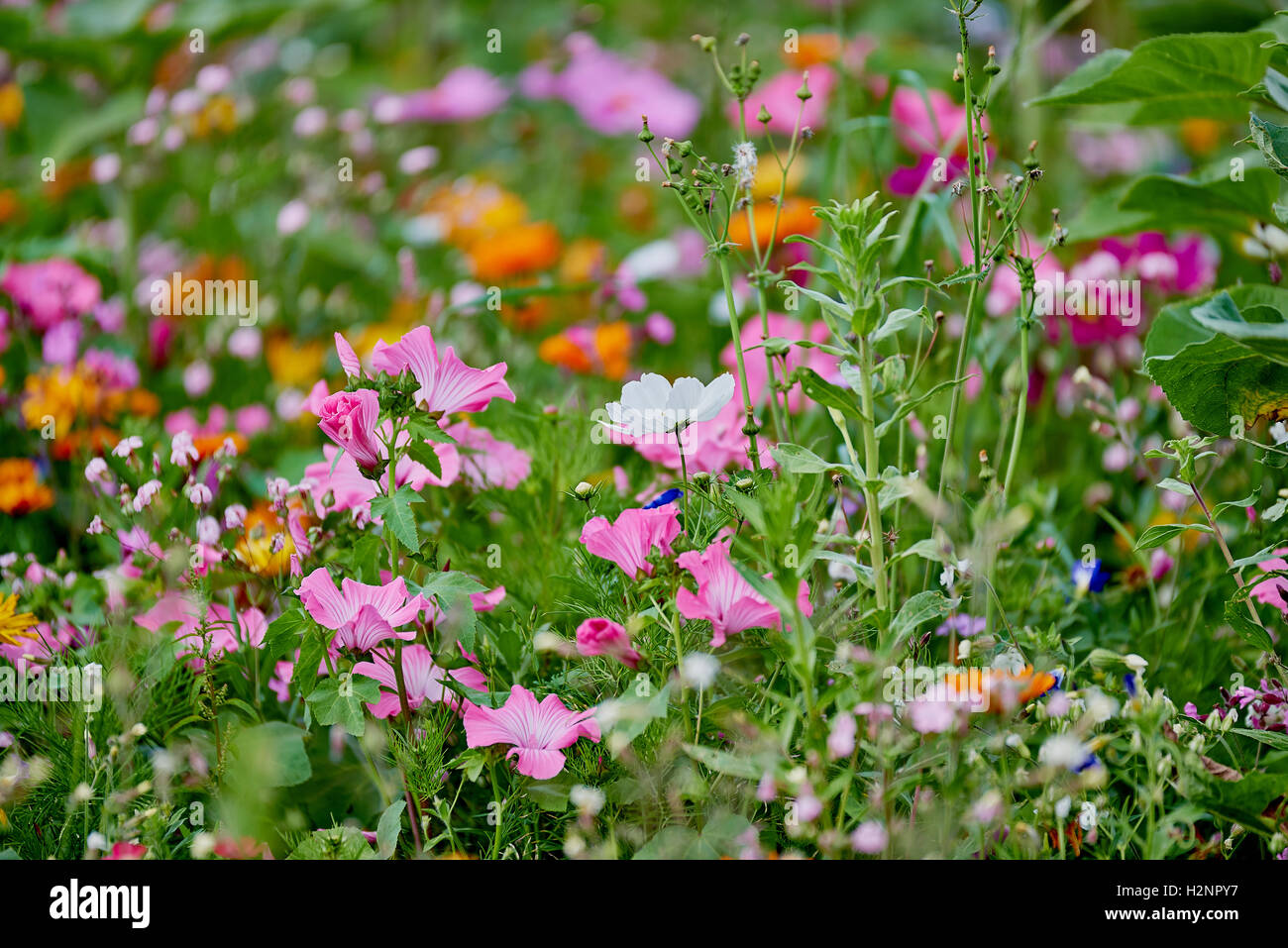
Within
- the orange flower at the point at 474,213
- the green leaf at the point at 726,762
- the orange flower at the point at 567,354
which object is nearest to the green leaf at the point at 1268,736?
the green leaf at the point at 726,762

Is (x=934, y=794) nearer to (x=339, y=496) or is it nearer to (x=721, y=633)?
(x=721, y=633)

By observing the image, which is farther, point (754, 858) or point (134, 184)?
point (134, 184)

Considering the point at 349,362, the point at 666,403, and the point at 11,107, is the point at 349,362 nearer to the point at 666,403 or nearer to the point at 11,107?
the point at 666,403

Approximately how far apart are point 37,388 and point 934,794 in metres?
1.18

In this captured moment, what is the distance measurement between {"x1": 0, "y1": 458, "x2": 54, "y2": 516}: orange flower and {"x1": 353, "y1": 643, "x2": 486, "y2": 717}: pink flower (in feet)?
1.91

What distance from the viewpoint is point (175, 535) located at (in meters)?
1.08

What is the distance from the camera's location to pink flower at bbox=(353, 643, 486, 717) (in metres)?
0.95

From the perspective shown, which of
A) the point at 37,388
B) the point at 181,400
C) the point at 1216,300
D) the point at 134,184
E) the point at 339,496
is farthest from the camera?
the point at 134,184

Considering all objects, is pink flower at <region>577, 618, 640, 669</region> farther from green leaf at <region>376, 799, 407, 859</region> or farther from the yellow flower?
the yellow flower

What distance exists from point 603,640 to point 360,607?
19 cm

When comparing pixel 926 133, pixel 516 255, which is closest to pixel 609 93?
pixel 926 133
